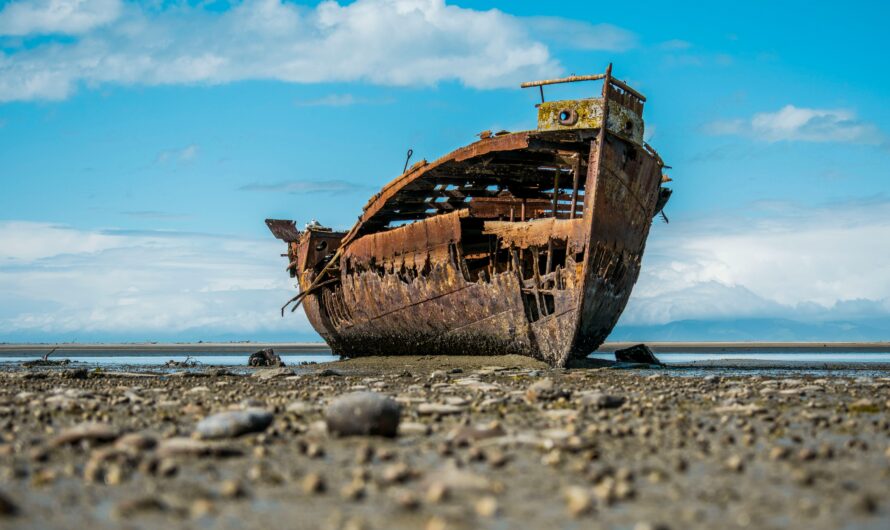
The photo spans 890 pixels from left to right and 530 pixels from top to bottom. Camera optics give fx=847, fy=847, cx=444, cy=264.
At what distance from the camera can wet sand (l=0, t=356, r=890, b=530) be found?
356 cm

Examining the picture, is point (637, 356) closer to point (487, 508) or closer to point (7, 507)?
point (487, 508)

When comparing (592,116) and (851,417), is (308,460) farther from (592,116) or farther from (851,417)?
(592,116)

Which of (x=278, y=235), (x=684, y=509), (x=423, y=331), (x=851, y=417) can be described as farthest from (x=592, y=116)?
(x=278, y=235)

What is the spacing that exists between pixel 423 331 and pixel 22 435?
44.4ft

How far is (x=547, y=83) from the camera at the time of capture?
15.8 metres

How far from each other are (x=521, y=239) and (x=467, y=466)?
1172cm

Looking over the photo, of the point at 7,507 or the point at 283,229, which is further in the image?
the point at 283,229

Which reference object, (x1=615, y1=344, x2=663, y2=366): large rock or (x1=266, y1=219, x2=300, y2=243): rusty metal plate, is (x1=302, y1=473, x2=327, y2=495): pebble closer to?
(x1=615, y1=344, x2=663, y2=366): large rock

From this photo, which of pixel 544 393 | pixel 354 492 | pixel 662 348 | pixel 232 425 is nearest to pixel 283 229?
pixel 544 393

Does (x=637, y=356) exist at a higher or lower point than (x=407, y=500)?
higher

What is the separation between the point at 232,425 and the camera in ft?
18.7

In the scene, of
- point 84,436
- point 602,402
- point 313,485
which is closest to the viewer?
point 313,485

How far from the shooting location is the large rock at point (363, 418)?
5.75m

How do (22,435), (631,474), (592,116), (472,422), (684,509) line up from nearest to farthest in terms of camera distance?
(684,509)
(631,474)
(22,435)
(472,422)
(592,116)
